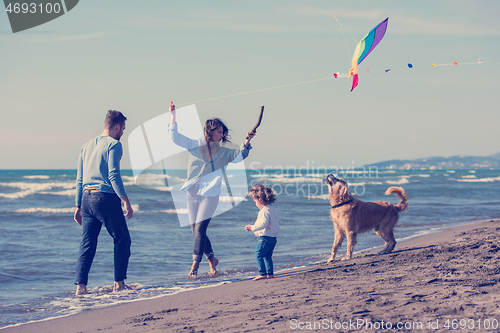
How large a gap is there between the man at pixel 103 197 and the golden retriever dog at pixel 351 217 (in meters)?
2.78

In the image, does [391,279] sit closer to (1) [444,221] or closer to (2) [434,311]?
(2) [434,311]

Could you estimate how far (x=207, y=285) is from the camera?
4527 millimetres

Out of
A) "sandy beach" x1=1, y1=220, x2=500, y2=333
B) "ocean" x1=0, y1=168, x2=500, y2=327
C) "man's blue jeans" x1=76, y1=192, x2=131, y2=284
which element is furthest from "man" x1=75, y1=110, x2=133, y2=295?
"sandy beach" x1=1, y1=220, x2=500, y2=333

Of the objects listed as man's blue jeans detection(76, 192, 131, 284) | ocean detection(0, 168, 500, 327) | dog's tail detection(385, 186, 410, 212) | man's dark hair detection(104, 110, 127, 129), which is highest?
man's dark hair detection(104, 110, 127, 129)

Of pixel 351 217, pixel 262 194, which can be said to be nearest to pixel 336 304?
pixel 262 194

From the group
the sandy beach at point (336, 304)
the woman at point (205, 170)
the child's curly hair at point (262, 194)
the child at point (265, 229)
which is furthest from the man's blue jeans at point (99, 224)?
the child's curly hair at point (262, 194)

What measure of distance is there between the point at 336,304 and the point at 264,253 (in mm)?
1675

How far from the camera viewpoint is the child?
4.61m

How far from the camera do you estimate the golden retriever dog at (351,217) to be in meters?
5.69

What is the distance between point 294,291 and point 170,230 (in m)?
6.31

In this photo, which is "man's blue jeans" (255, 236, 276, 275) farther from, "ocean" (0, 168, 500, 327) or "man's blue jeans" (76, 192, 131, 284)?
"man's blue jeans" (76, 192, 131, 284)

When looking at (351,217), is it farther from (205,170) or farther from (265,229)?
(205,170)

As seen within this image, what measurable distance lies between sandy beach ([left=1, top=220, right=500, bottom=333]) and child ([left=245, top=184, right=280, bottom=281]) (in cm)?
22

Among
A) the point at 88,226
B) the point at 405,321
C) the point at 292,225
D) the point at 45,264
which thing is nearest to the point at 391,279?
the point at 405,321
